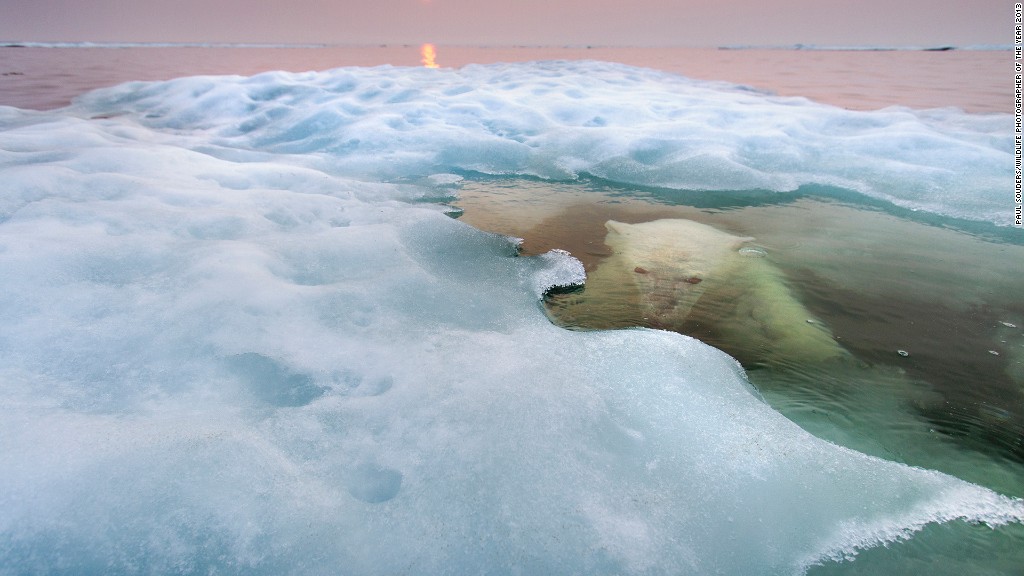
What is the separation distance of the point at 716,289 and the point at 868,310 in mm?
864

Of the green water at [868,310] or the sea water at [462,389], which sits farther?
the green water at [868,310]

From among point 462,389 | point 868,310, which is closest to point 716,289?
point 868,310

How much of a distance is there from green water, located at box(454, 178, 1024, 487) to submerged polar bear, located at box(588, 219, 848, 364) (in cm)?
3

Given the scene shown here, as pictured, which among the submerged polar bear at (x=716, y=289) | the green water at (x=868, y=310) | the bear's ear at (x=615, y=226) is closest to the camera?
the green water at (x=868, y=310)

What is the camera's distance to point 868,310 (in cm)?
300

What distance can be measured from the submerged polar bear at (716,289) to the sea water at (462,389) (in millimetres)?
41

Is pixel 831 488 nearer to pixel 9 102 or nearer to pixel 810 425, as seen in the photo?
pixel 810 425

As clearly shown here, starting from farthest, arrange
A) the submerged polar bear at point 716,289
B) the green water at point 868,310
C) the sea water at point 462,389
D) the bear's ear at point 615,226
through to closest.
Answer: the bear's ear at point 615,226 < the submerged polar bear at point 716,289 < the green water at point 868,310 < the sea water at point 462,389

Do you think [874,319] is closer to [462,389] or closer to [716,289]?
[716,289]

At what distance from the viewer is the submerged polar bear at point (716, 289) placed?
2.71 meters

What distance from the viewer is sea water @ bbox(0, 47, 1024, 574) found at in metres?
1.51

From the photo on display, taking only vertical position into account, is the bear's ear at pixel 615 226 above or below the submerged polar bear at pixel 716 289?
above

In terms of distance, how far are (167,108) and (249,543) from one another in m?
10.5

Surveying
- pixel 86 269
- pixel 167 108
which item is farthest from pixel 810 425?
pixel 167 108
